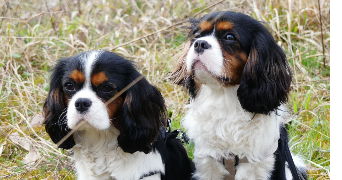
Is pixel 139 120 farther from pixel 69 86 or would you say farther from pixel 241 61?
pixel 241 61

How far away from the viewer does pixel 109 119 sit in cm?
278

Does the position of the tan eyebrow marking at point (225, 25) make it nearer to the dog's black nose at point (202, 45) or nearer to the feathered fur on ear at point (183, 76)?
the dog's black nose at point (202, 45)

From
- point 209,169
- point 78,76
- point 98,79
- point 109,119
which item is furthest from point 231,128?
point 78,76

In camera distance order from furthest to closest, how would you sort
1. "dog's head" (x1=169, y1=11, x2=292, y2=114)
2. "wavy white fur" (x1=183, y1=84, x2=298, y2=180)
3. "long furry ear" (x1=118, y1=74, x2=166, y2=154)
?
1. "wavy white fur" (x1=183, y1=84, x2=298, y2=180)
2. "long furry ear" (x1=118, y1=74, x2=166, y2=154)
3. "dog's head" (x1=169, y1=11, x2=292, y2=114)

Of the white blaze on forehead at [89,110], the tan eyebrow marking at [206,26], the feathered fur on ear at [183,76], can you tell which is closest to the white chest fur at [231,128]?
the feathered fur on ear at [183,76]

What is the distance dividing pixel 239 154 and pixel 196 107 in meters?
0.41

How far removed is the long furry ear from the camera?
112 inches

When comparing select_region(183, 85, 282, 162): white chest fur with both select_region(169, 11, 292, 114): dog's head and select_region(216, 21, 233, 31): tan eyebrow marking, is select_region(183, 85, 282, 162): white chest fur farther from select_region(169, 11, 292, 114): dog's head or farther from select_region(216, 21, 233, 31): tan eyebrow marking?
select_region(216, 21, 233, 31): tan eyebrow marking

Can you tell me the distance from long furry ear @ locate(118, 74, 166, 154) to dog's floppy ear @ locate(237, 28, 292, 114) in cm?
56

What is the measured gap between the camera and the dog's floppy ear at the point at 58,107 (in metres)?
2.97

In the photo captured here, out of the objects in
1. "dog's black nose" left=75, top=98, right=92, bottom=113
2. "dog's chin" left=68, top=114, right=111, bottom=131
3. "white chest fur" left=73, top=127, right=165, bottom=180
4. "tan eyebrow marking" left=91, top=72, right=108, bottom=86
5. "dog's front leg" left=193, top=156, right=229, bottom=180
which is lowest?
"dog's front leg" left=193, top=156, right=229, bottom=180

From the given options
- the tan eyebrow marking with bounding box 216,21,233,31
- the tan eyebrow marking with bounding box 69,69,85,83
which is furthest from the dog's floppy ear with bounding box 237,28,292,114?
the tan eyebrow marking with bounding box 69,69,85,83

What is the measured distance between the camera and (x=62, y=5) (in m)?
6.98

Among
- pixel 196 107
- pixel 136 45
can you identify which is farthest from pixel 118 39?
pixel 196 107
